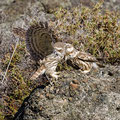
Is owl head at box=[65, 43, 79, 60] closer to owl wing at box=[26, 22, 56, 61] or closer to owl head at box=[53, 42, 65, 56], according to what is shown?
owl head at box=[53, 42, 65, 56]

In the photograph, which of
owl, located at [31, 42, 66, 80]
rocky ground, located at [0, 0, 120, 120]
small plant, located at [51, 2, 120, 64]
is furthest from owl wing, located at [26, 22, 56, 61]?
small plant, located at [51, 2, 120, 64]

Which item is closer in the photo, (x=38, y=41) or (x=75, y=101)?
(x=75, y=101)

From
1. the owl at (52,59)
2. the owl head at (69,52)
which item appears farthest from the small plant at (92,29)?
the owl at (52,59)

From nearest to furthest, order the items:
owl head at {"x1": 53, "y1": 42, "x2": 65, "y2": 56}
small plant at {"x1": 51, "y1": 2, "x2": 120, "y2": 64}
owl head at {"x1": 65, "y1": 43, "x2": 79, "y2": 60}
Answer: owl head at {"x1": 53, "y1": 42, "x2": 65, "y2": 56} → owl head at {"x1": 65, "y1": 43, "x2": 79, "y2": 60} → small plant at {"x1": 51, "y1": 2, "x2": 120, "y2": 64}

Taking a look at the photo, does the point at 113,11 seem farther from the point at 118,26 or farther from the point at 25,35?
the point at 25,35

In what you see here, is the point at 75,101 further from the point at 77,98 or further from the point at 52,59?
the point at 52,59

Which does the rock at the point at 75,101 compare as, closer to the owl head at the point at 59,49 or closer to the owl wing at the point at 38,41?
the owl head at the point at 59,49

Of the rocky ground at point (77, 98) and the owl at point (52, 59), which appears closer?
the rocky ground at point (77, 98)

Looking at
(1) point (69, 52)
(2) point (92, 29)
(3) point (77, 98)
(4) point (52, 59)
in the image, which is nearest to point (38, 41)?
(4) point (52, 59)
